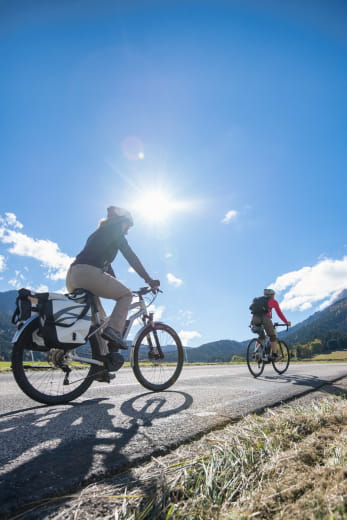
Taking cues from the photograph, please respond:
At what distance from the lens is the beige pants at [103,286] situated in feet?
11.9

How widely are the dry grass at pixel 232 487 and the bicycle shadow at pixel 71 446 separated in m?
0.11

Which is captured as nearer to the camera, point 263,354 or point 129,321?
point 129,321

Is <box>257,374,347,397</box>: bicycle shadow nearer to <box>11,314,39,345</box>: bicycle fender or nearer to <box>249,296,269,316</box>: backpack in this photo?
<box>249,296,269,316</box>: backpack

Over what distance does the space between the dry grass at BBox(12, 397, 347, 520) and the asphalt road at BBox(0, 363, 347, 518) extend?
0.49 ft

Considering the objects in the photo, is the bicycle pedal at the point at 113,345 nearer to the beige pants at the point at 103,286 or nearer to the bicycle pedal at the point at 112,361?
the bicycle pedal at the point at 112,361

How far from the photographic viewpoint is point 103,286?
A: 3.71 meters

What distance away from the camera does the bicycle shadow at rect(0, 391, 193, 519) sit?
1163mm

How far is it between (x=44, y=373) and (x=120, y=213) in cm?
233

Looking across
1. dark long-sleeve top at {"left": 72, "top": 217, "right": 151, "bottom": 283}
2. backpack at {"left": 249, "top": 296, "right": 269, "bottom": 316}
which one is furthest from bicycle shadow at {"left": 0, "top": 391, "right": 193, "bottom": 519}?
backpack at {"left": 249, "top": 296, "right": 269, "bottom": 316}

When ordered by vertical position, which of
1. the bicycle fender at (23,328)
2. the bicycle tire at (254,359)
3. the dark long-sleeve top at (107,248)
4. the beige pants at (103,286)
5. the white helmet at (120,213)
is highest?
the white helmet at (120,213)

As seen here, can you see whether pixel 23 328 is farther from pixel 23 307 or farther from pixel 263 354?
pixel 263 354

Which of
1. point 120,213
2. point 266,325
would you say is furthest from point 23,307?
point 266,325

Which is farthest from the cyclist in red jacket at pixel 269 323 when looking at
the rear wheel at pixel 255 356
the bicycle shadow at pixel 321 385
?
the bicycle shadow at pixel 321 385

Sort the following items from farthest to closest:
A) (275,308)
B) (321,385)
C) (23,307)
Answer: (275,308)
(321,385)
(23,307)
